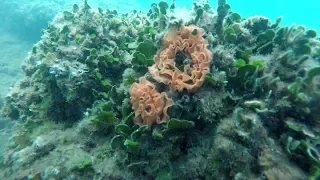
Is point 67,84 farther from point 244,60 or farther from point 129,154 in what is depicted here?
point 244,60

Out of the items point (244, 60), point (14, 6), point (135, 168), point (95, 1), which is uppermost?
point (95, 1)

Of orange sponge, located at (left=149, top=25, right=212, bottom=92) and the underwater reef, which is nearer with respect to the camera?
the underwater reef

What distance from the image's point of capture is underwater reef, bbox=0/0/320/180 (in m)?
2.87

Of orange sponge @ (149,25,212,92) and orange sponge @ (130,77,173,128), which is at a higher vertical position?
orange sponge @ (149,25,212,92)

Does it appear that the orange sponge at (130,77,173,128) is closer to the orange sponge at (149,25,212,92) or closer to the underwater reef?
the underwater reef

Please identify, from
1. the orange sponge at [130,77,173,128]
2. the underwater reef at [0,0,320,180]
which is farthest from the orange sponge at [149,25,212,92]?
the orange sponge at [130,77,173,128]

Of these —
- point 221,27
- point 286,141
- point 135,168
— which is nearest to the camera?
point 286,141

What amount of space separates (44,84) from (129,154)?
141 inches

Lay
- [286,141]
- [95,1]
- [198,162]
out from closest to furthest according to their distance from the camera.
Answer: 1. [286,141]
2. [198,162]
3. [95,1]

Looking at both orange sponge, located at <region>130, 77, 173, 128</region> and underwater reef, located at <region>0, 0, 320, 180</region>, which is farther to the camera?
orange sponge, located at <region>130, 77, 173, 128</region>

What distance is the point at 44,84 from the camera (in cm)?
561

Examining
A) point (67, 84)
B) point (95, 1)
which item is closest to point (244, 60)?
point (67, 84)

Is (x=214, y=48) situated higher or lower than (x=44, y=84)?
higher

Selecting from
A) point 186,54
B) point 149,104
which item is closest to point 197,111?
point 149,104
